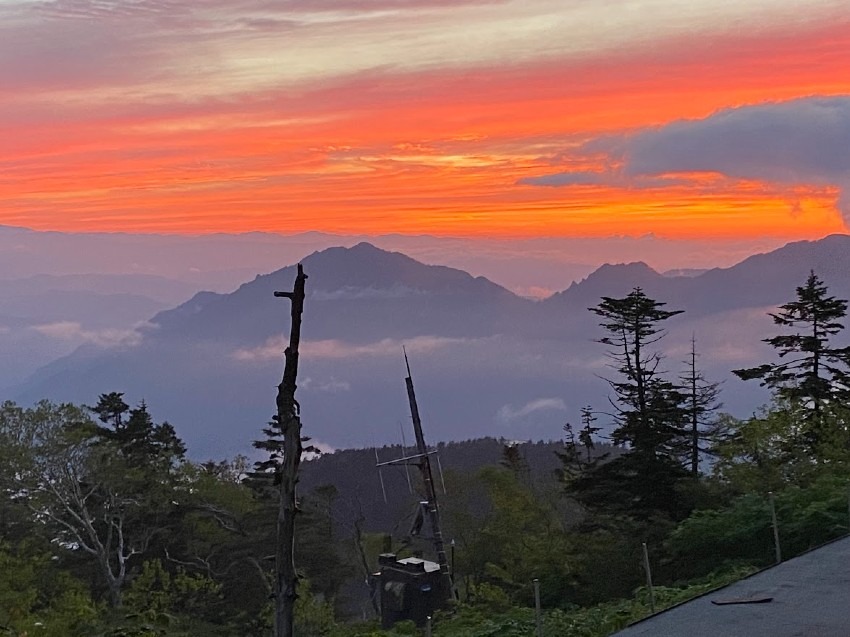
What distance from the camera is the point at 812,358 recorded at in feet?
131

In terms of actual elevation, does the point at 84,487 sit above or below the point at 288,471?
below

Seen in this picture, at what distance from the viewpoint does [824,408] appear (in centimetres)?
3803

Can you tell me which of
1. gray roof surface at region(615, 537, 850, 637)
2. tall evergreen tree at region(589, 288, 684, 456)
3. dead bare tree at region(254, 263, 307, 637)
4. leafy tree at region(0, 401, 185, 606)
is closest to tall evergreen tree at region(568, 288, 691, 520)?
tall evergreen tree at region(589, 288, 684, 456)

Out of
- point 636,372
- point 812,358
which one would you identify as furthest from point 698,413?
point 812,358

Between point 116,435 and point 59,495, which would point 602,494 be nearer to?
point 59,495

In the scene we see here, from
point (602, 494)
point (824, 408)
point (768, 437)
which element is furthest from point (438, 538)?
point (824, 408)

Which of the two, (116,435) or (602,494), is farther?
(116,435)

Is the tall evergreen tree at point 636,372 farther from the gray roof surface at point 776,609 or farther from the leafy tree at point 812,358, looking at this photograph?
the gray roof surface at point 776,609

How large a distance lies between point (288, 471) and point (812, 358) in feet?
95.6

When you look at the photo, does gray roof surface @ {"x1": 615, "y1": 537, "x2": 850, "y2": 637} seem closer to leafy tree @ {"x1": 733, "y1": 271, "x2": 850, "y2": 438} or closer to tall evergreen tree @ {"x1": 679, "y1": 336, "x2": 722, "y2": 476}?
tall evergreen tree @ {"x1": 679, "y1": 336, "x2": 722, "y2": 476}

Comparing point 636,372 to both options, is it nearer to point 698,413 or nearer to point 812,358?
point 698,413

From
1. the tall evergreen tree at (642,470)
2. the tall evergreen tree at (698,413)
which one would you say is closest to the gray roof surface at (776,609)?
the tall evergreen tree at (642,470)

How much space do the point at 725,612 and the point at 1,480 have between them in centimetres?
3481

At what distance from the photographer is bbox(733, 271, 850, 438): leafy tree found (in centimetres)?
3922
